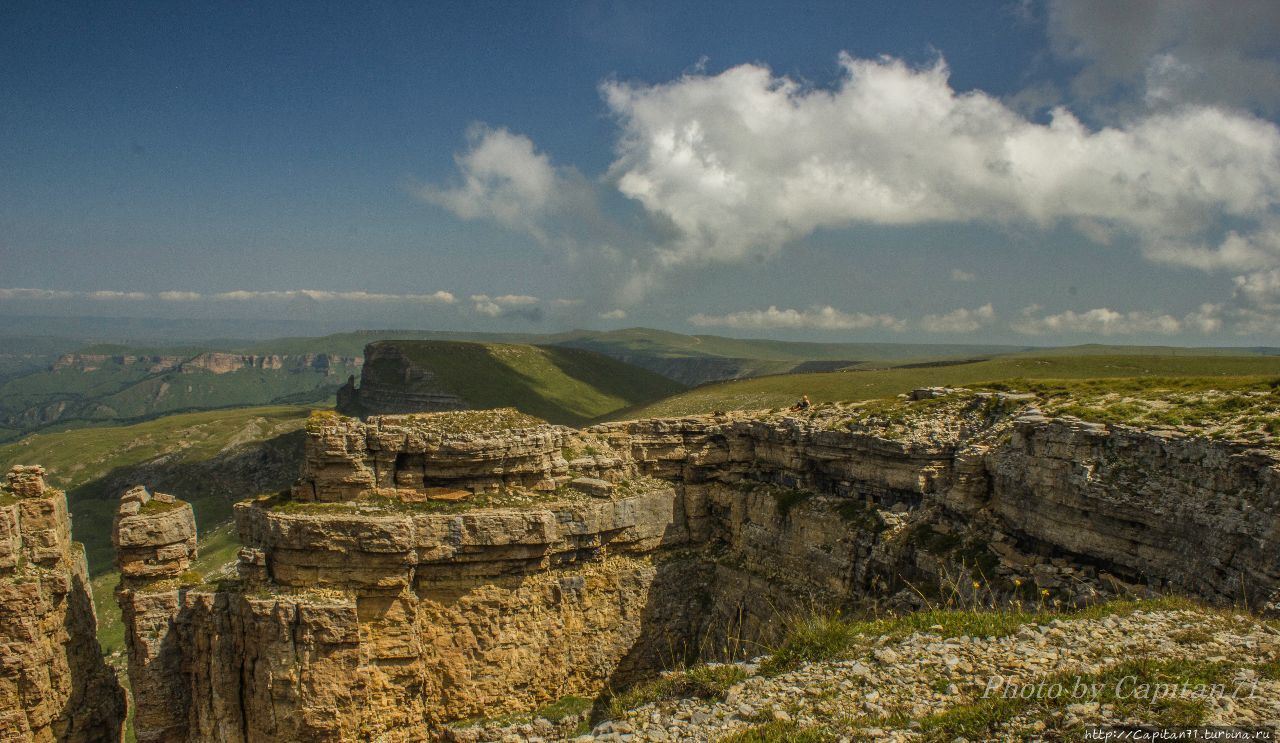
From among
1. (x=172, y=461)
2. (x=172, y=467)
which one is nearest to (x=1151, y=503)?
(x=172, y=467)

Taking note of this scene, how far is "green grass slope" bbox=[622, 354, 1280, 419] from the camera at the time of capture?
3452 inches

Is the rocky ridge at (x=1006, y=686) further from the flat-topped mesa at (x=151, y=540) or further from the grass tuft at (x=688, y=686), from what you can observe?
the flat-topped mesa at (x=151, y=540)

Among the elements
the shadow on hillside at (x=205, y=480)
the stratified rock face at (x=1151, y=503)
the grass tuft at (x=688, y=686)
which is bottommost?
the shadow on hillside at (x=205, y=480)

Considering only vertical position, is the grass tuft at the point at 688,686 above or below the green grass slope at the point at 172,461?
above

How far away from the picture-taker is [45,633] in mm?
24297

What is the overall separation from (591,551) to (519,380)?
464 feet

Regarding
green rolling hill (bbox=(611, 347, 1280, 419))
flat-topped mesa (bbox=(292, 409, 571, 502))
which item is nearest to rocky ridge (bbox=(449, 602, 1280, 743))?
flat-topped mesa (bbox=(292, 409, 571, 502))

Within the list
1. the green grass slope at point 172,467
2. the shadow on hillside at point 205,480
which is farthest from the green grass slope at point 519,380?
the shadow on hillside at point 205,480

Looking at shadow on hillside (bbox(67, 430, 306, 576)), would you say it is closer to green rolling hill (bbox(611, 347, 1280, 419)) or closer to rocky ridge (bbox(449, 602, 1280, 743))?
green rolling hill (bbox(611, 347, 1280, 419))

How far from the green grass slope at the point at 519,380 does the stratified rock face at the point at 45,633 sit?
101 meters

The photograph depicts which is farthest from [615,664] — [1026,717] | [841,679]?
[1026,717]

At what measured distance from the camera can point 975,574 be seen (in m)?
21.4

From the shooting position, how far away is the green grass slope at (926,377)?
87.7 metres

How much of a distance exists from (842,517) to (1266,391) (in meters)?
13.9
